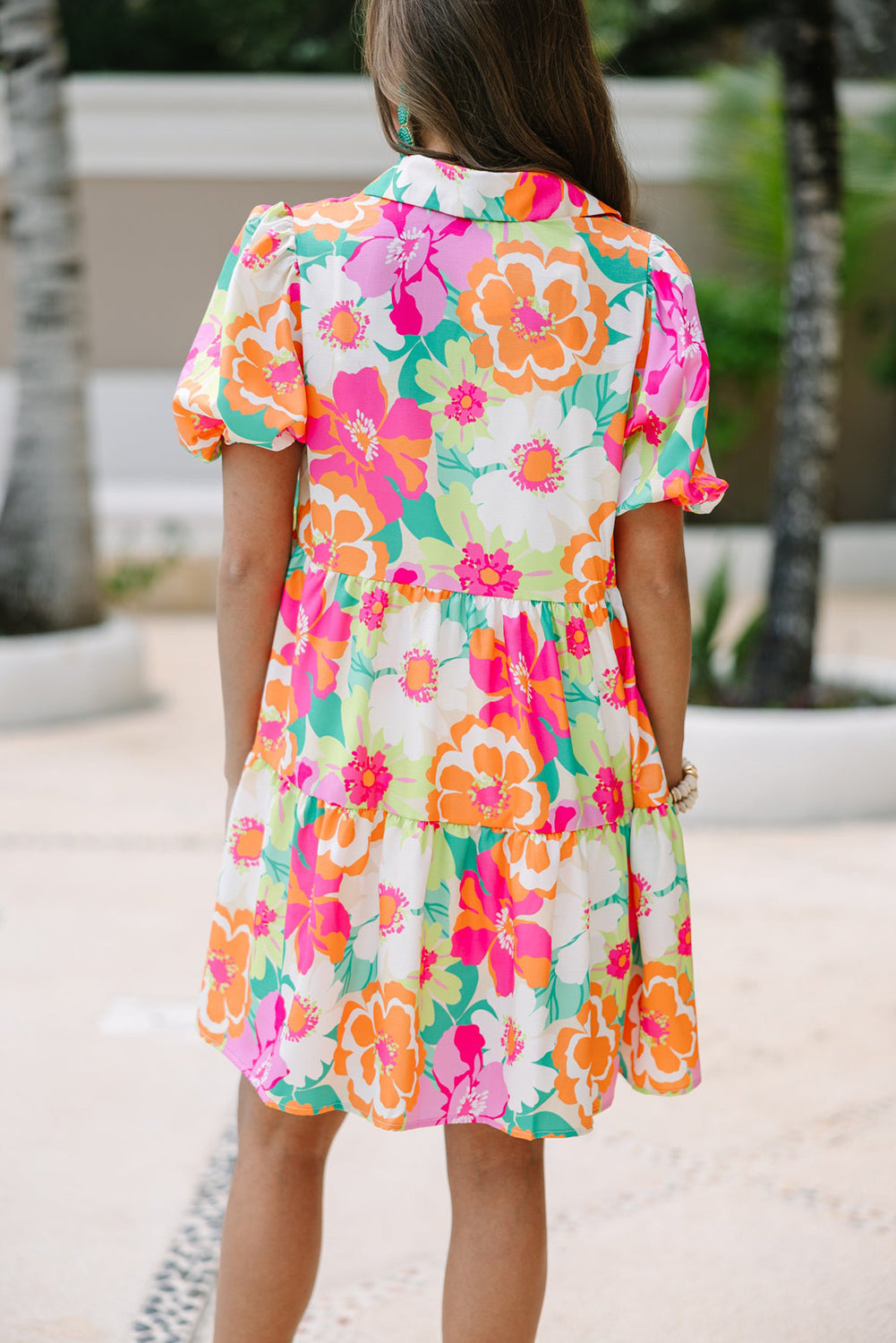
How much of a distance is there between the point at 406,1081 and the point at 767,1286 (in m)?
0.94

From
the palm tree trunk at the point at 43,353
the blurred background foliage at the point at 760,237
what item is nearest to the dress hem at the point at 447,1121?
the palm tree trunk at the point at 43,353

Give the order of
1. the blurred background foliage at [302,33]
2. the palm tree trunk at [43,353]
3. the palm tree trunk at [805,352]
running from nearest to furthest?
the palm tree trunk at [805,352]
the palm tree trunk at [43,353]
the blurred background foliage at [302,33]

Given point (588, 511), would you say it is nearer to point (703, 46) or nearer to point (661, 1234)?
point (661, 1234)

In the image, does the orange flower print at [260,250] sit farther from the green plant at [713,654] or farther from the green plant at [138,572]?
the green plant at [138,572]

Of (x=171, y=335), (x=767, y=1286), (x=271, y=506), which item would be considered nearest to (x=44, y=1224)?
(x=767, y=1286)

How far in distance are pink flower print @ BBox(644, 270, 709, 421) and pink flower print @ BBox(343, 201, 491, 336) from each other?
0.17 meters

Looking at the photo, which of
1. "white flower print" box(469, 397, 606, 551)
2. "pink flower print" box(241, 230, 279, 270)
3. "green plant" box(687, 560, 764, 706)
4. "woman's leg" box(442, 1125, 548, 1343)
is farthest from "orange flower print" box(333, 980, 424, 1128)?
"green plant" box(687, 560, 764, 706)

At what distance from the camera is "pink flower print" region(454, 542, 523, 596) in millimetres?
1337

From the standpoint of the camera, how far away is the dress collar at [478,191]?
128 cm

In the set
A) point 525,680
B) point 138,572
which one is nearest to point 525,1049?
point 525,680

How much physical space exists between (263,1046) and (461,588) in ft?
1.57

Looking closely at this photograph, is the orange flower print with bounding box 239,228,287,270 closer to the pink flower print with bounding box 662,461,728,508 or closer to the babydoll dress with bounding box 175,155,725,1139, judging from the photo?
the babydoll dress with bounding box 175,155,725,1139

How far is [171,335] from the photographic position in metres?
→ 9.98

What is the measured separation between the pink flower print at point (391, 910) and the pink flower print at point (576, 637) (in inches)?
10.9
